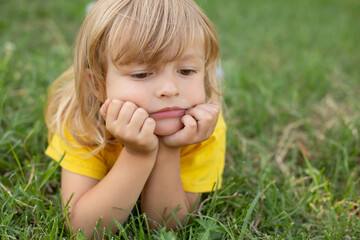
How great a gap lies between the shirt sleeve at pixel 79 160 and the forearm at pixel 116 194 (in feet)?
0.53

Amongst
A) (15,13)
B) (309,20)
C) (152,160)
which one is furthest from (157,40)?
(309,20)

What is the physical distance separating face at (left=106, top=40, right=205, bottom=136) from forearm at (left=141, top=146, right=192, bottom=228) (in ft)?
0.43

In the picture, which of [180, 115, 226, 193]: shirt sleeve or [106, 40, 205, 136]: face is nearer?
[106, 40, 205, 136]: face

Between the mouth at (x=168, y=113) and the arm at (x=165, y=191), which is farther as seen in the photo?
the arm at (x=165, y=191)

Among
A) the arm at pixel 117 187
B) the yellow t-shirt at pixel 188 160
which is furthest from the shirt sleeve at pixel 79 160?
the arm at pixel 117 187

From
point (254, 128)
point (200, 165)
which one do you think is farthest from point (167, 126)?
point (254, 128)

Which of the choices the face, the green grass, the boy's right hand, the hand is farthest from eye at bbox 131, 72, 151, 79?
the green grass

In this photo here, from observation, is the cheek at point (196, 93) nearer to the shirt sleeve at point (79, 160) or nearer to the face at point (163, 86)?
the face at point (163, 86)

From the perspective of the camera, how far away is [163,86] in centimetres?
143

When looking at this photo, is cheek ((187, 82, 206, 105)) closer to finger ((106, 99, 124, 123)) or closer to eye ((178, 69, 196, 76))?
eye ((178, 69, 196, 76))

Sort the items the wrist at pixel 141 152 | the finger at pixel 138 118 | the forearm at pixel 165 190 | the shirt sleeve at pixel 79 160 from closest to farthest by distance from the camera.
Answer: the finger at pixel 138 118 < the wrist at pixel 141 152 < the forearm at pixel 165 190 < the shirt sleeve at pixel 79 160

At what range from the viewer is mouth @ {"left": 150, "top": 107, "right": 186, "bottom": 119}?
1.48 metres

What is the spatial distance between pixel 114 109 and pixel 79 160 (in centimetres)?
42

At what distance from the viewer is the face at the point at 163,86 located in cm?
144
